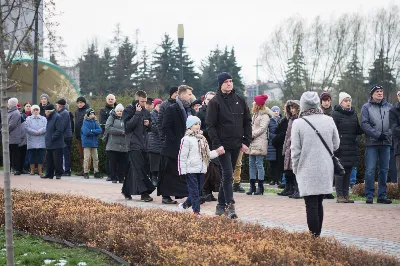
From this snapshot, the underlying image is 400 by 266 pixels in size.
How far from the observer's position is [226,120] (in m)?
10.2

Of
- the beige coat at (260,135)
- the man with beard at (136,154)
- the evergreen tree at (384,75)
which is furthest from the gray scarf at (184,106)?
the evergreen tree at (384,75)

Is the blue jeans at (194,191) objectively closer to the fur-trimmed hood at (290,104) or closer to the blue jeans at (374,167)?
the fur-trimmed hood at (290,104)

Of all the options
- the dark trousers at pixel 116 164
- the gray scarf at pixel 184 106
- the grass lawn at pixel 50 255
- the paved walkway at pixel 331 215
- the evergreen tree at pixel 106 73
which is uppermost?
the evergreen tree at pixel 106 73

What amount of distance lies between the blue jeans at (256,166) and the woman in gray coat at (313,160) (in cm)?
616

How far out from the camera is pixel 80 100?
19.4m

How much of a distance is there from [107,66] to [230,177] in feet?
216

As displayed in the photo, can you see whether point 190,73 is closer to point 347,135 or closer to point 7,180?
point 347,135

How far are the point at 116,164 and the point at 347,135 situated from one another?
7.04 metres

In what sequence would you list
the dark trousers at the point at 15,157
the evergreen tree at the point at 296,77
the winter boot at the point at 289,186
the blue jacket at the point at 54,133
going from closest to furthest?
the winter boot at the point at 289,186
the blue jacket at the point at 54,133
the dark trousers at the point at 15,157
the evergreen tree at the point at 296,77

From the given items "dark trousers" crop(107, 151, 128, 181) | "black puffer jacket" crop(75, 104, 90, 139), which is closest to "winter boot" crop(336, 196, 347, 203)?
"dark trousers" crop(107, 151, 128, 181)

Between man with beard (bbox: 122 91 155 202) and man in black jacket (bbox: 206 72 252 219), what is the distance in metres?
2.74

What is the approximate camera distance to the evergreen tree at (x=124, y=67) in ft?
232

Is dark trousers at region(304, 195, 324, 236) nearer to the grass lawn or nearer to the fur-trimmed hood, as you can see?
the grass lawn

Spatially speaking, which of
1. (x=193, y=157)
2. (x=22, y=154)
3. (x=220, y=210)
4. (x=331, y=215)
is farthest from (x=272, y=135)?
(x=22, y=154)
